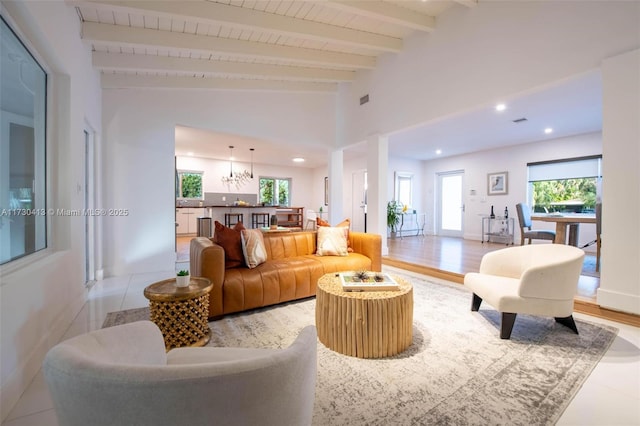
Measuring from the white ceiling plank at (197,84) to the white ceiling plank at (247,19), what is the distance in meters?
1.51

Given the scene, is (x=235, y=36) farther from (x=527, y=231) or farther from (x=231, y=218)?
(x=527, y=231)

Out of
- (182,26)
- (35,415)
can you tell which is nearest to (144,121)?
(182,26)

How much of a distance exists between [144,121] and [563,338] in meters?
5.42

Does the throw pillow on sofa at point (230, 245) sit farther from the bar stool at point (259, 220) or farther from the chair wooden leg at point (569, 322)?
the bar stool at point (259, 220)

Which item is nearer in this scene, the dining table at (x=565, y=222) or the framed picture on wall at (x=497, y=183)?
the dining table at (x=565, y=222)

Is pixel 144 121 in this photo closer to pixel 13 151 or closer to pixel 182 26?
pixel 182 26

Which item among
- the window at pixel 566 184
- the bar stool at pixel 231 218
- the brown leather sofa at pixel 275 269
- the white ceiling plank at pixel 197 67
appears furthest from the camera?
the bar stool at pixel 231 218

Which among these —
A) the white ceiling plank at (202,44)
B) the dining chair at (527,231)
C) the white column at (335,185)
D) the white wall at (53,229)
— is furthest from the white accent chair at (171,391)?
the dining chair at (527,231)

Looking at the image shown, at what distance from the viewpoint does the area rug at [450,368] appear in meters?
1.41

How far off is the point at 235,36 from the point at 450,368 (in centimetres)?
425

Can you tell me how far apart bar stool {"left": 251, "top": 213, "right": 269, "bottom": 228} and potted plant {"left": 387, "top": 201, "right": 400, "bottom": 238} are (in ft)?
11.0

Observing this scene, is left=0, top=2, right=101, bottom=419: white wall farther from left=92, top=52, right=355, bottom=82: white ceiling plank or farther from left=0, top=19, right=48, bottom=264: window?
left=92, top=52, right=355, bottom=82: white ceiling plank

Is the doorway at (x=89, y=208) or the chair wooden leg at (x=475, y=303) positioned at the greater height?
the doorway at (x=89, y=208)

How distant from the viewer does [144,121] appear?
4238 millimetres
